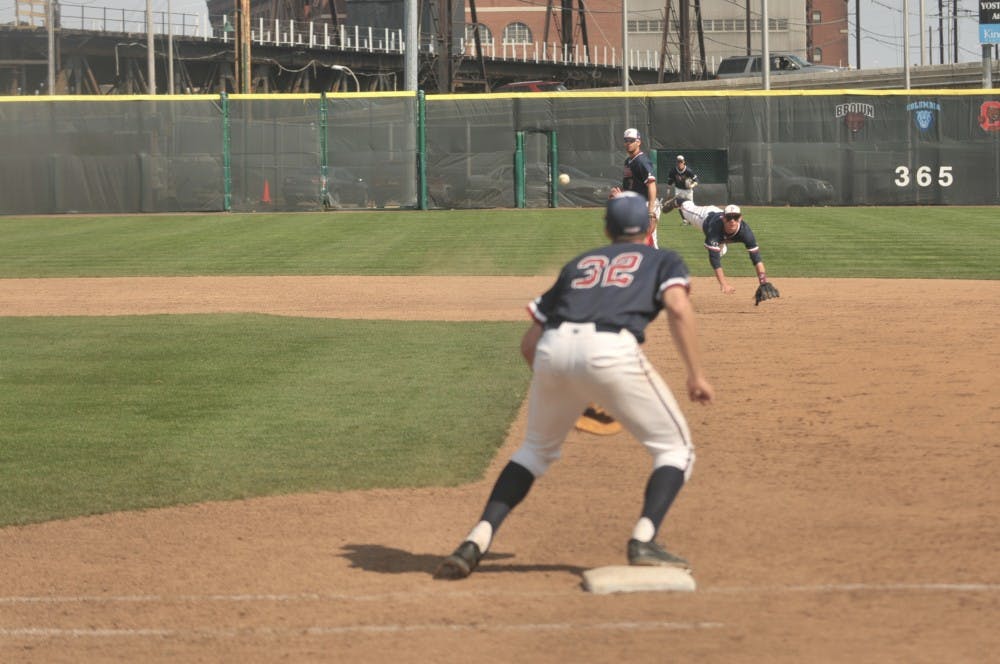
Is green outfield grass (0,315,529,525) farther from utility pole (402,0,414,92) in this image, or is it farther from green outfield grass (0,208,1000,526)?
utility pole (402,0,414,92)

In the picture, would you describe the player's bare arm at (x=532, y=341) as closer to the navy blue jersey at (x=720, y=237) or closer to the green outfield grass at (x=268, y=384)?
the green outfield grass at (x=268, y=384)

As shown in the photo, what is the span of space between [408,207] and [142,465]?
94.7 ft

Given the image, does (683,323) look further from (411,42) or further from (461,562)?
(411,42)

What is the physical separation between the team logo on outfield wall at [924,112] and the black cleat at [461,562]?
111 ft

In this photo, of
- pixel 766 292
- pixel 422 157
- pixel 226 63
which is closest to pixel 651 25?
pixel 226 63

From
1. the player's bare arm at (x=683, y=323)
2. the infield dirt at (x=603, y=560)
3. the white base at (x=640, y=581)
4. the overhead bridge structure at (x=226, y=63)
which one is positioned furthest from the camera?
the overhead bridge structure at (x=226, y=63)

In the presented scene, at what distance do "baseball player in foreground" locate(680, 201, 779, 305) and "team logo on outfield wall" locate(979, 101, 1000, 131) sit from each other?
22216 mm

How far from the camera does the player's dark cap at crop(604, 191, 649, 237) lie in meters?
5.98

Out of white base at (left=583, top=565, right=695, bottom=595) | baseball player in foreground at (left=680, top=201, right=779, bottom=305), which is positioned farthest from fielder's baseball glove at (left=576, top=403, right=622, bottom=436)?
baseball player in foreground at (left=680, top=201, right=779, bottom=305)

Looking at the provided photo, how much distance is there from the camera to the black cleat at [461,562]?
609 centimetres

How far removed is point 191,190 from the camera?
37.2m

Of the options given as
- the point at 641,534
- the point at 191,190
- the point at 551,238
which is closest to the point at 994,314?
the point at 641,534

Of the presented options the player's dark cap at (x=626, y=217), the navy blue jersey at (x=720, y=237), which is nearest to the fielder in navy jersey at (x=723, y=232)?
the navy blue jersey at (x=720, y=237)

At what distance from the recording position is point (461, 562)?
240 inches
